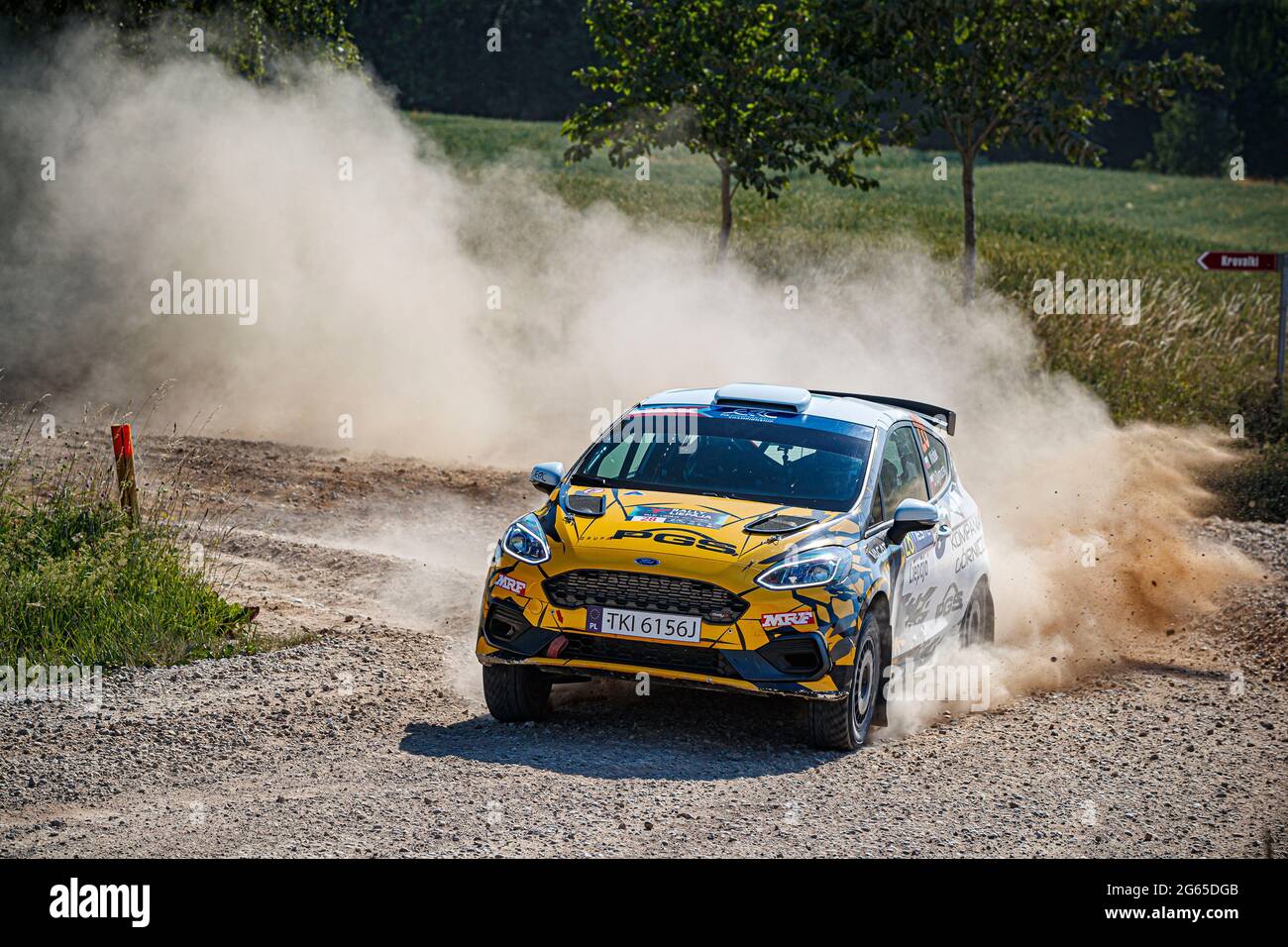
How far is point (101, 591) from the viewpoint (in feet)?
33.3

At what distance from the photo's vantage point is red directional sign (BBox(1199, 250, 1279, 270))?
19.0 meters

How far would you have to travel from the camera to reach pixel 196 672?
9.44 m

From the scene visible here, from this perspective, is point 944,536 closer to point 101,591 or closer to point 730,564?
point 730,564

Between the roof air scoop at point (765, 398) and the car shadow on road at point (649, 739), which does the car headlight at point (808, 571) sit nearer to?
the car shadow on road at point (649, 739)

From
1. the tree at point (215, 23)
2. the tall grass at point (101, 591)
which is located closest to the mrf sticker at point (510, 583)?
the tall grass at point (101, 591)

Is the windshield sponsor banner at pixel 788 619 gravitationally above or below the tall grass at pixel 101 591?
above

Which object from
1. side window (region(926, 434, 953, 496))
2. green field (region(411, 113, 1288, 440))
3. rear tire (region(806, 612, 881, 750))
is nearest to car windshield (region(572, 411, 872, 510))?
rear tire (region(806, 612, 881, 750))

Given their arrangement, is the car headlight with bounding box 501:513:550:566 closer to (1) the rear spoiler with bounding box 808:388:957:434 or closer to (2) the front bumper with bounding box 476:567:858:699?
(2) the front bumper with bounding box 476:567:858:699

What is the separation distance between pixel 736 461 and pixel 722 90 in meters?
13.7

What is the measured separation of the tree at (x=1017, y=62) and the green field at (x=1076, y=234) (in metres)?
3.95

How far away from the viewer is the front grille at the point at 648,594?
7.98 meters

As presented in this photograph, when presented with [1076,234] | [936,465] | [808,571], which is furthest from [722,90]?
[1076,234]
